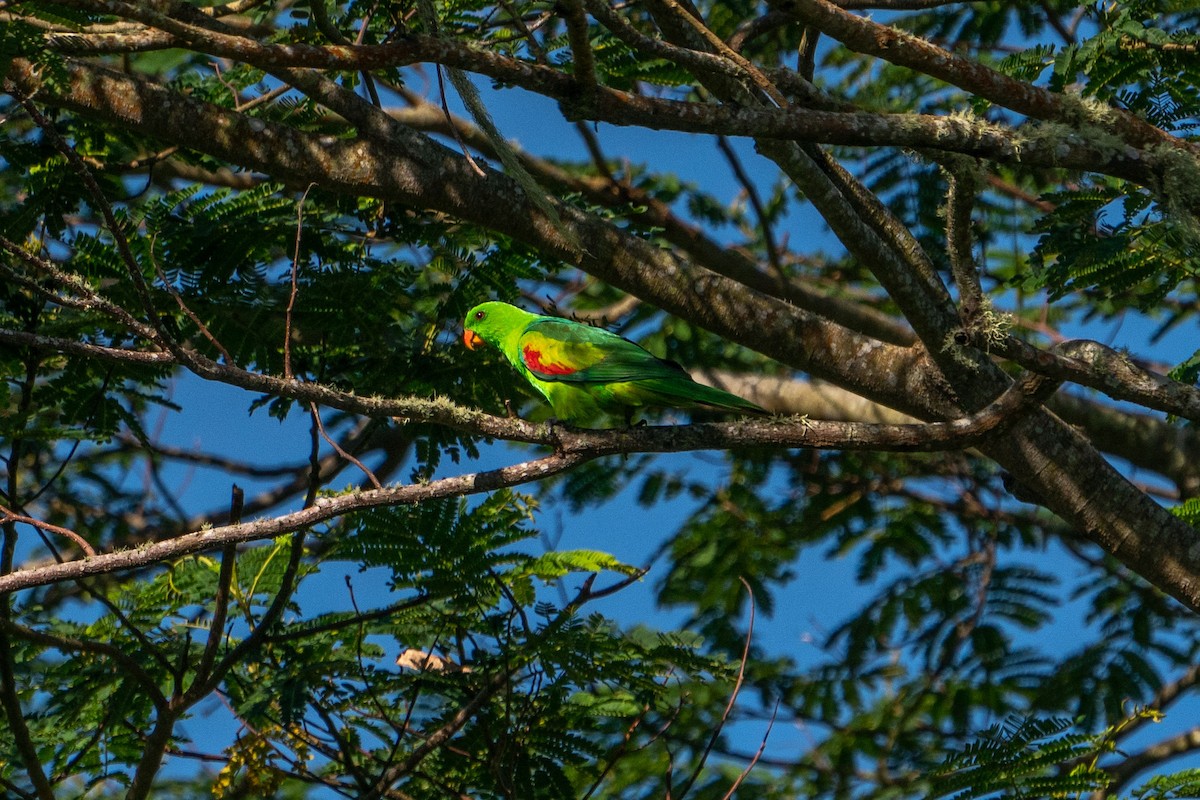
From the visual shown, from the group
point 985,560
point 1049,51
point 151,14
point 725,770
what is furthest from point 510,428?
point 985,560

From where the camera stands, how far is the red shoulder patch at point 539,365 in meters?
5.12

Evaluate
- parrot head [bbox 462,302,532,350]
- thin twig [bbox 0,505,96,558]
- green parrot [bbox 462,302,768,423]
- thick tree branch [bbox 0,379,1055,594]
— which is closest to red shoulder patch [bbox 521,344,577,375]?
green parrot [bbox 462,302,768,423]

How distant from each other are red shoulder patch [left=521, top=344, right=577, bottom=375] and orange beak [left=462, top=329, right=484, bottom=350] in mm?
253

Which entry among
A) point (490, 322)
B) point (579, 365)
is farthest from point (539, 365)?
point (490, 322)

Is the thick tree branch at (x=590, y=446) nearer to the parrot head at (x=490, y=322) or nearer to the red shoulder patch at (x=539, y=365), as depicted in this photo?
the red shoulder patch at (x=539, y=365)

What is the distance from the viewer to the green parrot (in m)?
4.88

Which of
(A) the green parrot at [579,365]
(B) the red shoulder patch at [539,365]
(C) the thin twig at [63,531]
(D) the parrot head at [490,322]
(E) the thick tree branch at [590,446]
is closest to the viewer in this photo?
(E) the thick tree branch at [590,446]

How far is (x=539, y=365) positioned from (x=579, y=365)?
0.68ft

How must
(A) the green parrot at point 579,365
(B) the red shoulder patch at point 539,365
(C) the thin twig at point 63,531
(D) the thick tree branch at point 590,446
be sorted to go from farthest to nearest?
(B) the red shoulder patch at point 539,365 < (A) the green parrot at point 579,365 < (C) the thin twig at point 63,531 < (D) the thick tree branch at point 590,446

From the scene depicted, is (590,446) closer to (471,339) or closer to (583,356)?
(583,356)

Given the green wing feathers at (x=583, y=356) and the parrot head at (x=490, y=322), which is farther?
the parrot head at (x=490, y=322)

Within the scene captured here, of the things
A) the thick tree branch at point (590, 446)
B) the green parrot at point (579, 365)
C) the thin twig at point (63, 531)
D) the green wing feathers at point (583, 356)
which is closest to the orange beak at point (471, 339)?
the green parrot at point (579, 365)

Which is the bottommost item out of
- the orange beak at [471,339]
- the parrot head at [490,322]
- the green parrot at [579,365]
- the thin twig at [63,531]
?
the thin twig at [63,531]

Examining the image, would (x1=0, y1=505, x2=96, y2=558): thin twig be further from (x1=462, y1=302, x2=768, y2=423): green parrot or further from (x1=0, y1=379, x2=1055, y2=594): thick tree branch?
(x1=462, y1=302, x2=768, y2=423): green parrot
